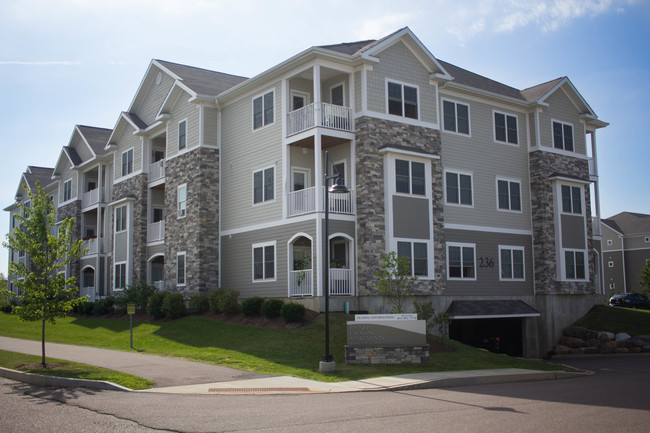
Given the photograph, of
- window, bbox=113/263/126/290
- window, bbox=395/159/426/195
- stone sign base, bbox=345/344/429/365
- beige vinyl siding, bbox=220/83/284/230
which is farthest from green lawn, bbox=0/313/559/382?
window, bbox=113/263/126/290

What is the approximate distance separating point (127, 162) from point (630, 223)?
5487 cm

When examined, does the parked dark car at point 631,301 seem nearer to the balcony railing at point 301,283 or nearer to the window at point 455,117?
the window at point 455,117

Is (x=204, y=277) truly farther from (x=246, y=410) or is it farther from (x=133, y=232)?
(x=246, y=410)

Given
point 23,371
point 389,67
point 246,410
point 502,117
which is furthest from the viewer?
point 502,117

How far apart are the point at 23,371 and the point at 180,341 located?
8.77 meters

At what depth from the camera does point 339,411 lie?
37.3ft

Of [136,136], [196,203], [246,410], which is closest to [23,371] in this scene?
[246,410]

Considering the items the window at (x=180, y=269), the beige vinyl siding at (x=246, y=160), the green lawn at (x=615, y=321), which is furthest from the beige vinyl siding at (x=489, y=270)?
the window at (x=180, y=269)

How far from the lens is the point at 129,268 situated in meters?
36.6

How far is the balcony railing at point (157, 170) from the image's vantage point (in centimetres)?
3522

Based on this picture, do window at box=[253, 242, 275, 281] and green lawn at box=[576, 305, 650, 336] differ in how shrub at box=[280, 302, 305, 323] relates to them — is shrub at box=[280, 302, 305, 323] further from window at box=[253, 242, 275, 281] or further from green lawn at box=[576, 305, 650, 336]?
green lawn at box=[576, 305, 650, 336]

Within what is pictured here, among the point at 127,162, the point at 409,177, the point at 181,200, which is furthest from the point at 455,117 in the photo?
the point at 127,162

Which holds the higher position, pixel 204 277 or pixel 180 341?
pixel 204 277

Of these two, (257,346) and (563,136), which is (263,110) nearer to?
(257,346)
